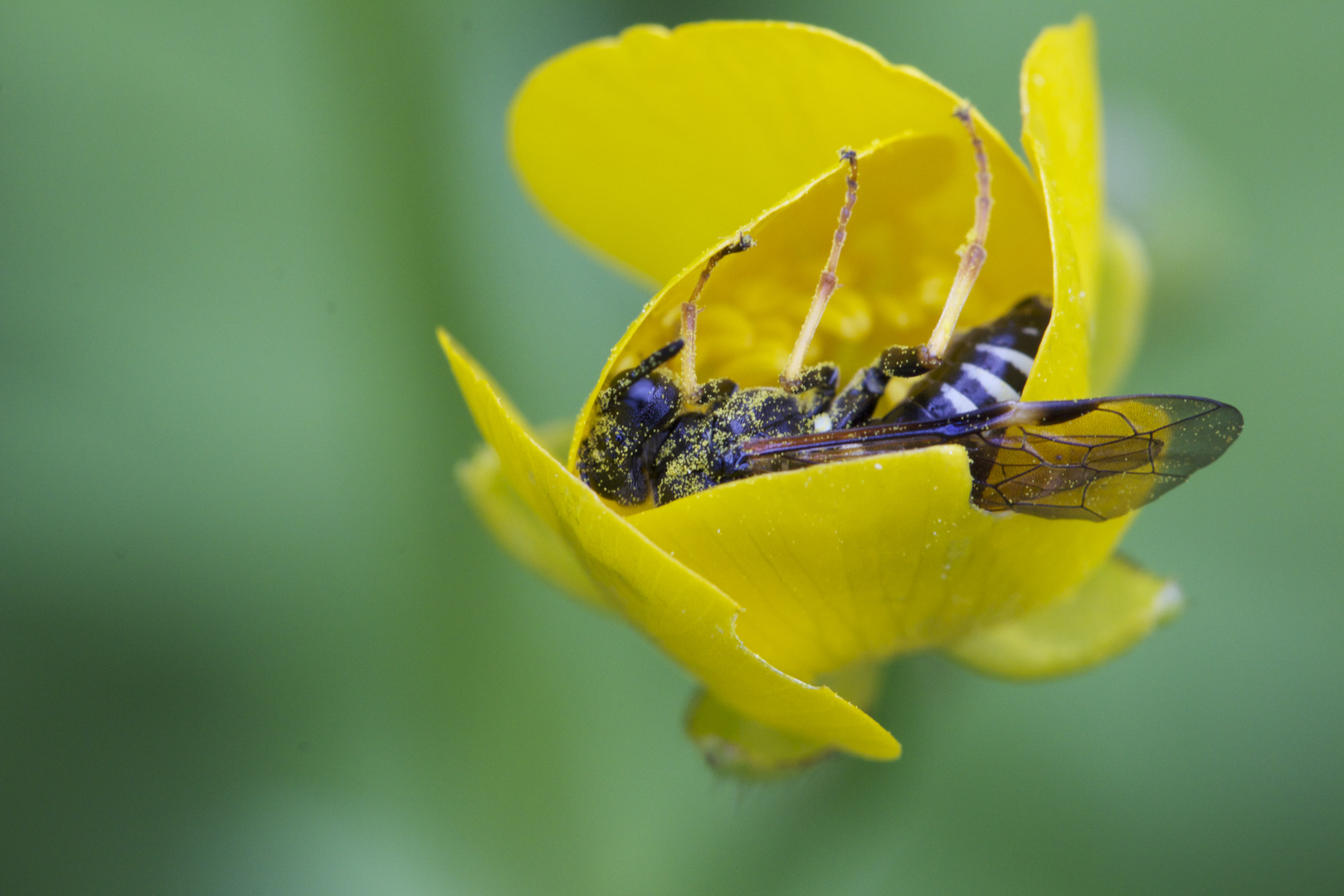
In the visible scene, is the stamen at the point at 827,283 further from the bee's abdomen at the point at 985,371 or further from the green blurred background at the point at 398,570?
the green blurred background at the point at 398,570

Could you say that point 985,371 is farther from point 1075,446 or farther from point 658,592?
point 658,592

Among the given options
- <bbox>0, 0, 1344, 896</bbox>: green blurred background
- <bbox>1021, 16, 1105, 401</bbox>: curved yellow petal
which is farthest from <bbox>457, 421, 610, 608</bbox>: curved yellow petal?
<bbox>1021, 16, 1105, 401</bbox>: curved yellow petal

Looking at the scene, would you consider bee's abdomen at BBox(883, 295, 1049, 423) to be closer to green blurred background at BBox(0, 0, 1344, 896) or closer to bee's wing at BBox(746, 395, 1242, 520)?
bee's wing at BBox(746, 395, 1242, 520)

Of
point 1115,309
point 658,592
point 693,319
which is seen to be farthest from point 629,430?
point 1115,309

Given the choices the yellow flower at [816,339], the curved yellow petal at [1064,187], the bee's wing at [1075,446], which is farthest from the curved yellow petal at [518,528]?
the curved yellow petal at [1064,187]

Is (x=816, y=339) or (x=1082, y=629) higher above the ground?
(x=816, y=339)

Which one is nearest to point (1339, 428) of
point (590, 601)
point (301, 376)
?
point (590, 601)
